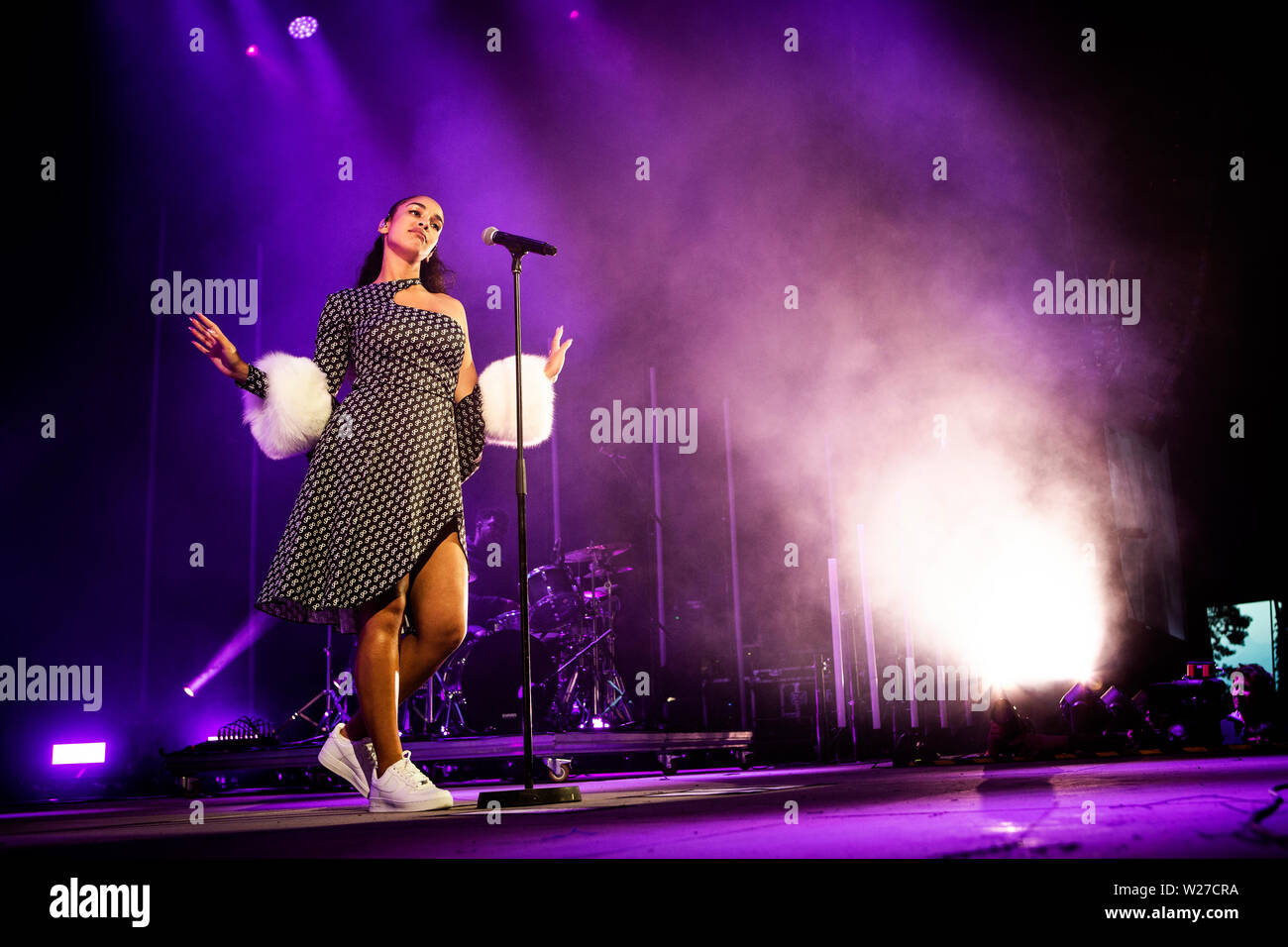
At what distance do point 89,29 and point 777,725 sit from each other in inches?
259

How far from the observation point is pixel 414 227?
266cm

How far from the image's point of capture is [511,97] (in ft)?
20.9

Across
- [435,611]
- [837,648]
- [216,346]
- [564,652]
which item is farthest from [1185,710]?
[216,346]

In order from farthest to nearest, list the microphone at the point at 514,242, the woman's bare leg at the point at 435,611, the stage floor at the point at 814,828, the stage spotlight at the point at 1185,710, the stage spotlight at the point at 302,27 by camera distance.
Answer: the stage spotlight at the point at 302,27 < the stage spotlight at the point at 1185,710 < the microphone at the point at 514,242 < the woman's bare leg at the point at 435,611 < the stage floor at the point at 814,828

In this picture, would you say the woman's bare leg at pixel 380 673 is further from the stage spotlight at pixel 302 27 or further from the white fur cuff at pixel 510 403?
the stage spotlight at pixel 302 27

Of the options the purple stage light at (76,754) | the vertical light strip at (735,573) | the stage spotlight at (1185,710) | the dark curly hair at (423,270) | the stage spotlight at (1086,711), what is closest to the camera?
the dark curly hair at (423,270)

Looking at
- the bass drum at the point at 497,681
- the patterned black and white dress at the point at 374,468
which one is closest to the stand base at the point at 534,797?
the patterned black and white dress at the point at 374,468

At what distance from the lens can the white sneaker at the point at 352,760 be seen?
2.50 meters

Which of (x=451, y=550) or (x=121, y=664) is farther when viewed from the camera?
(x=121, y=664)

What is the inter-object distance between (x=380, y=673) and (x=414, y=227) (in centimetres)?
127

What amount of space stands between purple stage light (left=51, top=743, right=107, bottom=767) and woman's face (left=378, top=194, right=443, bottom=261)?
5381 mm

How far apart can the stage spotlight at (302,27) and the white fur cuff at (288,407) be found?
4.94 metres
